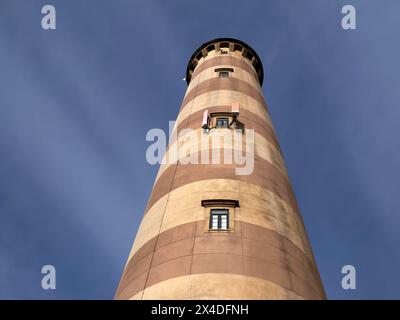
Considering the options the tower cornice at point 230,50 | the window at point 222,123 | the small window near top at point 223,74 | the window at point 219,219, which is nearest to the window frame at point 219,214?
the window at point 219,219

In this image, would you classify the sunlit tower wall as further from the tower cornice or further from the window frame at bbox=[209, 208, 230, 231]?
the tower cornice

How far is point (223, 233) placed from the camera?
17031mm

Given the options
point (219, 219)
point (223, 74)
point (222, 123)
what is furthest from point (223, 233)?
point (223, 74)

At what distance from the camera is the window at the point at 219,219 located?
1747 cm

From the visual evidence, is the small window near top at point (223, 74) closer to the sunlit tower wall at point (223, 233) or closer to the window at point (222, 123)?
the sunlit tower wall at point (223, 233)

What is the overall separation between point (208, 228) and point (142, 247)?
289 cm

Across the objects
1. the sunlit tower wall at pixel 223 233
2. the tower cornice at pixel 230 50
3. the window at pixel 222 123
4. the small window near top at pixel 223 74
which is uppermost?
the tower cornice at pixel 230 50

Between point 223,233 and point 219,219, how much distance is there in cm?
89

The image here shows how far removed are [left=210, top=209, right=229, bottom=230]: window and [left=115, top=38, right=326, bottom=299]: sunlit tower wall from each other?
35 mm

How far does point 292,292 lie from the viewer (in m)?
15.7

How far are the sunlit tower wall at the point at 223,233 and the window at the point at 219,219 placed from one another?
4cm
